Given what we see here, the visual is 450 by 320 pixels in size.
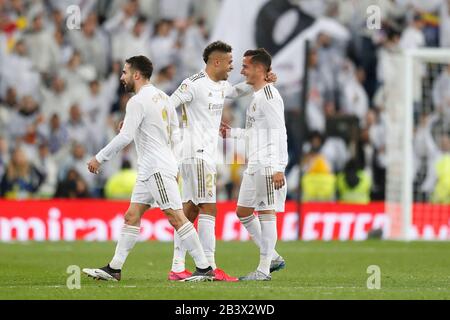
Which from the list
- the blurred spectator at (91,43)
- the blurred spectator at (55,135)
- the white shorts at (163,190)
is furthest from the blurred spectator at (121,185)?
the white shorts at (163,190)

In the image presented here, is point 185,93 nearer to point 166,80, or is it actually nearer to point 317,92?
point 166,80

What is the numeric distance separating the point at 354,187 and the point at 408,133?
1.76 metres

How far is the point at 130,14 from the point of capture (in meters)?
26.5

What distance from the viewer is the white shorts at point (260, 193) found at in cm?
1314

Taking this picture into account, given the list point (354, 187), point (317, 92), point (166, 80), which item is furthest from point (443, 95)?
point (166, 80)

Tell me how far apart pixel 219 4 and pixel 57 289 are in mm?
16592

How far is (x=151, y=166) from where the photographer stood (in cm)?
1245

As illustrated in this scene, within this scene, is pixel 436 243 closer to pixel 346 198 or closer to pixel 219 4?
pixel 346 198

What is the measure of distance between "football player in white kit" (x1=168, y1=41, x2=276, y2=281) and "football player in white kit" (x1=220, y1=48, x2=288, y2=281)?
0.21 metres

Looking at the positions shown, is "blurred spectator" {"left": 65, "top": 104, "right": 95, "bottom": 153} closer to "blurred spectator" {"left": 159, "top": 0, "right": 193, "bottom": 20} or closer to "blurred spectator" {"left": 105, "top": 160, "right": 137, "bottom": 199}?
"blurred spectator" {"left": 105, "top": 160, "right": 137, "bottom": 199}

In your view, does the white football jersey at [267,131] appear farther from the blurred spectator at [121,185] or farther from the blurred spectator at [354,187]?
the blurred spectator at [354,187]

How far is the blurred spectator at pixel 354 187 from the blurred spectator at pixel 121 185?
4.36 metres

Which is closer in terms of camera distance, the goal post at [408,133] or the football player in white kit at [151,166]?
the football player in white kit at [151,166]

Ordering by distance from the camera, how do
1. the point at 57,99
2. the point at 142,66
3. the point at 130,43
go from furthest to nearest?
the point at 130,43, the point at 57,99, the point at 142,66
